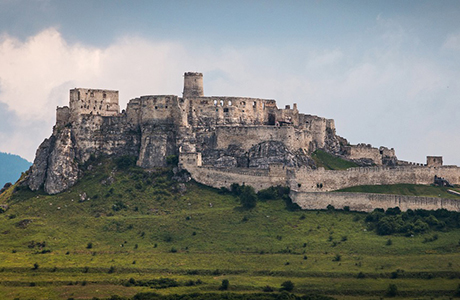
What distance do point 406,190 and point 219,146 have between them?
2721 cm

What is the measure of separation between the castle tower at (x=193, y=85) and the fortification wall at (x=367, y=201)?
27984 millimetres

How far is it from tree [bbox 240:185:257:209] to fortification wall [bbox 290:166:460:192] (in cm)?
556

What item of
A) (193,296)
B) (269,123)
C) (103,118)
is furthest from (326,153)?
(193,296)

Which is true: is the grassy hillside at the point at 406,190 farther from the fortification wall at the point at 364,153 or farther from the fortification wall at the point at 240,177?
the fortification wall at the point at 364,153

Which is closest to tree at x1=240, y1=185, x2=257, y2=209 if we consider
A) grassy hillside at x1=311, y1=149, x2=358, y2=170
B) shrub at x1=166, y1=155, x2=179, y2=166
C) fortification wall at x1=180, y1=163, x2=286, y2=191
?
fortification wall at x1=180, y1=163, x2=286, y2=191

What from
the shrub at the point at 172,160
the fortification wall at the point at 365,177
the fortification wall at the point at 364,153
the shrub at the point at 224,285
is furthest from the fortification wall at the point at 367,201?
the fortification wall at the point at 364,153

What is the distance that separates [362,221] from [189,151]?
2727 cm

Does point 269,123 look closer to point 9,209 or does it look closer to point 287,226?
point 287,226

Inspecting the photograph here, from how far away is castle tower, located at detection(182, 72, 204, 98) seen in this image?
12494 centimetres

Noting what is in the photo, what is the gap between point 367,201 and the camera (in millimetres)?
104312

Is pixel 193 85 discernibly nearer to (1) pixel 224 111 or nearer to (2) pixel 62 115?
(1) pixel 224 111

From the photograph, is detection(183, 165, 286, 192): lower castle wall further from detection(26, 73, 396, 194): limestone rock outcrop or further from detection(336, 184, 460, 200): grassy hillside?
detection(336, 184, 460, 200): grassy hillside

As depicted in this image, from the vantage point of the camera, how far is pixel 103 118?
120562 mm

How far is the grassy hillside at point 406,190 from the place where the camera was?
108 m
